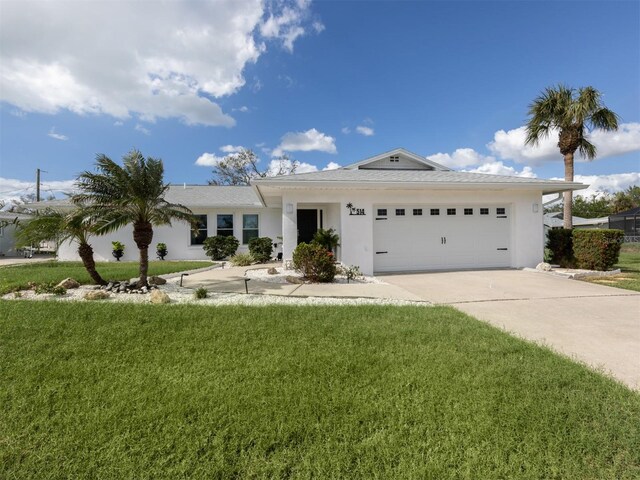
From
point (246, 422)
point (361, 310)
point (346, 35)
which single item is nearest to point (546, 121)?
point (346, 35)

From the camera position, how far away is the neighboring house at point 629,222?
27.4 m

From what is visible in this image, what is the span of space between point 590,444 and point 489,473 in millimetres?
963

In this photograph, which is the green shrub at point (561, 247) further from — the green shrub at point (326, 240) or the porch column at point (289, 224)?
the porch column at point (289, 224)

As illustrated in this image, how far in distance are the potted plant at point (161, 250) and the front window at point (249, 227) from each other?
13.9 feet

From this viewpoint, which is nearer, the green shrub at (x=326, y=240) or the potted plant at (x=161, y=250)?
the green shrub at (x=326, y=240)

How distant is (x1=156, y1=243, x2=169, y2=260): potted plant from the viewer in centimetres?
1648

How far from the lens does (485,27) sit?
1105 cm

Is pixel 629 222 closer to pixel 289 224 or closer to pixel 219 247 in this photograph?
pixel 289 224

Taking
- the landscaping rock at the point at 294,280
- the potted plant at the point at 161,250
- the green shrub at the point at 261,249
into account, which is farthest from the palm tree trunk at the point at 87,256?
the potted plant at the point at 161,250

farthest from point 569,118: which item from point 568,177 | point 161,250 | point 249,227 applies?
point 161,250

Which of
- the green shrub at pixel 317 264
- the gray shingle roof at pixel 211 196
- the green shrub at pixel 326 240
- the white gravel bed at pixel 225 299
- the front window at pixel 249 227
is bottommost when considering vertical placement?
the white gravel bed at pixel 225 299

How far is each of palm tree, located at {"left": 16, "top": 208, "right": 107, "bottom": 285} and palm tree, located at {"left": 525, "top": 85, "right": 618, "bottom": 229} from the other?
1935cm

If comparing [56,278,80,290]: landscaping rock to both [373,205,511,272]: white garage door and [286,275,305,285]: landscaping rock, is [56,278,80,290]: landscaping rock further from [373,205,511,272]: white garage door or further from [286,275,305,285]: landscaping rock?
[373,205,511,272]: white garage door

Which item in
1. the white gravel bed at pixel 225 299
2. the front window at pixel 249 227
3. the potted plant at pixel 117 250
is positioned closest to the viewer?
the white gravel bed at pixel 225 299
